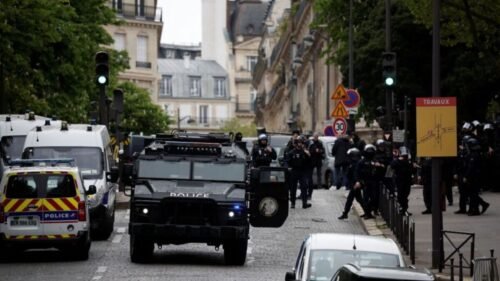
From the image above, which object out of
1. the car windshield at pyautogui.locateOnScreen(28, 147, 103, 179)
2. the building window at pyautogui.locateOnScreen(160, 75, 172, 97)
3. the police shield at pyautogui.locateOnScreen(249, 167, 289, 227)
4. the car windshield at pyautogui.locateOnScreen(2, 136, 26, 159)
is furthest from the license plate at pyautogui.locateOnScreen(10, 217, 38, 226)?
the building window at pyautogui.locateOnScreen(160, 75, 172, 97)

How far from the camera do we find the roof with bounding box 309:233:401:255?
18.2 meters

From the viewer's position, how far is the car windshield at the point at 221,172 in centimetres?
2767

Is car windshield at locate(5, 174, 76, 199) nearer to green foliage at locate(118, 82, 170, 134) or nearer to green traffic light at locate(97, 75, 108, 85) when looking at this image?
green traffic light at locate(97, 75, 108, 85)

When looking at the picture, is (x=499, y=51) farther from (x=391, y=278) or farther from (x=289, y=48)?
(x=289, y=48)

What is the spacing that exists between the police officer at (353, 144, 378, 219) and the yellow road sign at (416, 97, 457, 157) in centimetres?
899

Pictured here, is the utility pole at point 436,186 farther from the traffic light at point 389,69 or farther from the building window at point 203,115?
the building window at point 203,115

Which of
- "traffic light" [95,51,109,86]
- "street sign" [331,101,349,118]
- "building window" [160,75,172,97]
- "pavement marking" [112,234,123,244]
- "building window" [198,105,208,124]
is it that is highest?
"building window" [160,75,172,97]

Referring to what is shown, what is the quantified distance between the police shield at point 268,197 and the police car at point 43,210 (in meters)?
3.02

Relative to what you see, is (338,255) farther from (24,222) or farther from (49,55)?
(49,55)

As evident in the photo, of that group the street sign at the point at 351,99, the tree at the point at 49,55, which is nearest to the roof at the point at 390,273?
the tree at the point at 49,55

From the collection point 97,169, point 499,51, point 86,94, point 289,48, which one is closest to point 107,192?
point 97,169

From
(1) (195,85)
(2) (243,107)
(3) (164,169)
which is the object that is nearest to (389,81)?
(3) (164,169)

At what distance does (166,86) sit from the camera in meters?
198

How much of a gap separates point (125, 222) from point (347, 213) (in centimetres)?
499
